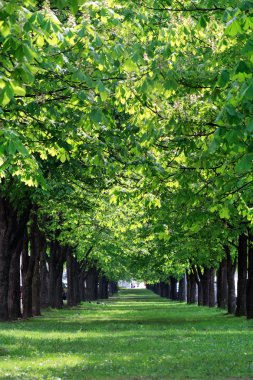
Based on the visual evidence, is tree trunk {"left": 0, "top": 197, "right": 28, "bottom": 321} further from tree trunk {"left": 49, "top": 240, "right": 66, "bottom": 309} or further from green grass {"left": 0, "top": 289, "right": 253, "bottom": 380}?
tree trunk {"left": 49, "top": 240, "right": 66, "bottom": 309}

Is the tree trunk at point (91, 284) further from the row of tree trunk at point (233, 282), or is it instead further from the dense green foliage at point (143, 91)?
the dense green foliage at point (143, 91)

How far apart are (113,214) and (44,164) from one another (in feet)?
39.3

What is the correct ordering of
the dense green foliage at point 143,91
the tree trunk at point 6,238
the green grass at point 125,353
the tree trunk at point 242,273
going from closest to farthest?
1. the dense green foliage at point 143,91
2. the green grass at point 125,353
3. the tree trunk at point 6,238
4. the tree trunk at point 242,273

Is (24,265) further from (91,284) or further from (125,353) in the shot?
(91,284)

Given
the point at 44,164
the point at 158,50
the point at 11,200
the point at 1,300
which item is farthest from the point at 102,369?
the point at 1,300

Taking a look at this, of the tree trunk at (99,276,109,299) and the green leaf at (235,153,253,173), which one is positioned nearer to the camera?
the green leaf at (235,153,253,173)

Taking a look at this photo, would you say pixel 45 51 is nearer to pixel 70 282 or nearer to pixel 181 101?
pixel 181 101

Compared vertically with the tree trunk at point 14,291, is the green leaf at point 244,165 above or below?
above

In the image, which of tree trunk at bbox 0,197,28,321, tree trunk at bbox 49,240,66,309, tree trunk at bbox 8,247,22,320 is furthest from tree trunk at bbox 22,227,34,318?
tree trunk at bbox 49,240,66,309

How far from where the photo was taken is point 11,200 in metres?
27.9

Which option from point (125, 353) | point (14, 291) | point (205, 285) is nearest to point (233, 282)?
point (14, 291)

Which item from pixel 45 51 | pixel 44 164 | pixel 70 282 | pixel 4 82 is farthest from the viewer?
pixel 70 282

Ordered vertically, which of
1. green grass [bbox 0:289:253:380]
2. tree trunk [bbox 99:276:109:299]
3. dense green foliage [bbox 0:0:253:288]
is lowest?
green grass [bbox 0:289:253:380]

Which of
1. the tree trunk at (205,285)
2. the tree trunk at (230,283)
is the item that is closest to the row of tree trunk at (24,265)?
the tree trunk at (230,283)
